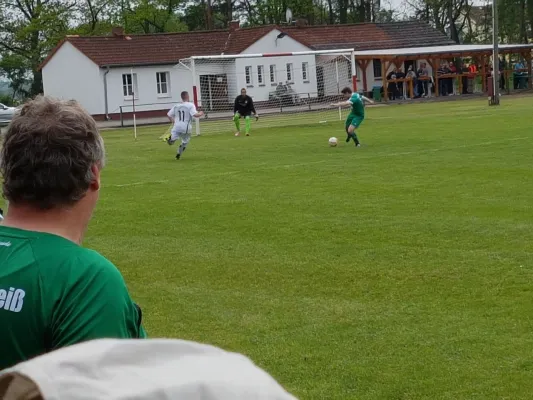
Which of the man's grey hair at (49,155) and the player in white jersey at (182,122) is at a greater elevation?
the man's grey hair at (49,155)

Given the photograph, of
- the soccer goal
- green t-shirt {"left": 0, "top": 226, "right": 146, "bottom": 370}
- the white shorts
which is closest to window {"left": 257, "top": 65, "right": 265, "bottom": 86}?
the soccer goal

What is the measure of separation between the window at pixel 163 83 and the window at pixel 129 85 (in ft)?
5.68

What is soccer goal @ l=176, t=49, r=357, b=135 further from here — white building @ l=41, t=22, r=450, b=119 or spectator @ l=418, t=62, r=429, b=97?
spectator @ l=418, t=62, r=429, b=97

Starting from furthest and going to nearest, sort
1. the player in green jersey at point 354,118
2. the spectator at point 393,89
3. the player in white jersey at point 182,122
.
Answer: the spectator at point 393,89
the player in white jersey at point 182,122
the player in green jersey at point 354,118

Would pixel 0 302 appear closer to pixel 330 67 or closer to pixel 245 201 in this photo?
pixel 245 201

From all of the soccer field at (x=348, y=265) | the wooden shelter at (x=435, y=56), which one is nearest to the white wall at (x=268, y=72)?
the wooden shelter at (x=435, y=56)

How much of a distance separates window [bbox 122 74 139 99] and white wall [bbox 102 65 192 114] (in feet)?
0.61

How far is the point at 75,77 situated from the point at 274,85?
12.3m

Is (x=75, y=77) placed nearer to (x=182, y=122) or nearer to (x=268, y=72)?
(x=268, y=72)

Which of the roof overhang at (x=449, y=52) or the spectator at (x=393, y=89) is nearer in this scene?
the roof overhang at (x=449, y=52)

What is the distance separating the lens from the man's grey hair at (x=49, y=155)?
2.89m

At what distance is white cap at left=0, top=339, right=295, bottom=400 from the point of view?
4.18 ft

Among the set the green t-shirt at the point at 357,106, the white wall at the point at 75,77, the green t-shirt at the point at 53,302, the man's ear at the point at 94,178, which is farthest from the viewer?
the white wall at the point at 75,77

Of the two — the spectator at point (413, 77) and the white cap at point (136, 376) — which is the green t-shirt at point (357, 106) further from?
the spectator at point (413, 77)
